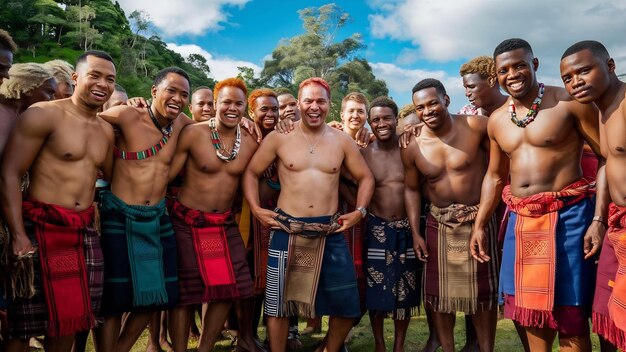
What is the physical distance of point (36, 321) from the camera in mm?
3234

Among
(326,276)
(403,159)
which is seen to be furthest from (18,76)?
(403,159)

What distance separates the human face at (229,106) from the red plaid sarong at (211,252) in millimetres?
824

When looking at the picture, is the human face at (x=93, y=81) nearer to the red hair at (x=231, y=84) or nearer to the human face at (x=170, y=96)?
the human face at (x=170, y=96)

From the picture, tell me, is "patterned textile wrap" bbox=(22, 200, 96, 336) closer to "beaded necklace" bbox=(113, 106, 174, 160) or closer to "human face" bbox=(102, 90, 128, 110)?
"beaded necklace" bbox=(113, 106, 174, 160)

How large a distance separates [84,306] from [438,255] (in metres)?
2.83

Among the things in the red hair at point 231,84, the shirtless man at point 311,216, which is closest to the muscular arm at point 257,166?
the shirtless man at point 311,216

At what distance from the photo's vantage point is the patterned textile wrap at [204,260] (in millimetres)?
4047

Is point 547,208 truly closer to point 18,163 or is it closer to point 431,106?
point 431,106

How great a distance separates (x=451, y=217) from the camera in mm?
4117

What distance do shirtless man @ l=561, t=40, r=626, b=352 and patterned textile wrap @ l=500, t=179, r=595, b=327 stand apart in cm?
21

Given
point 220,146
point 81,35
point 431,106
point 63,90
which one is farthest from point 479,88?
point 81,35

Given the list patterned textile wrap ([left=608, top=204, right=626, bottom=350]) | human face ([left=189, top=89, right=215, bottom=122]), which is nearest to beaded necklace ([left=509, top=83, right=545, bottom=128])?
patterned textile wrap ([left=608, top=204, right=626, bottom=350])

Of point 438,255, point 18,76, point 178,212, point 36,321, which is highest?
point 18,76

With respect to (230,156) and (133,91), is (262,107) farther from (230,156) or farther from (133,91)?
(133,91)
